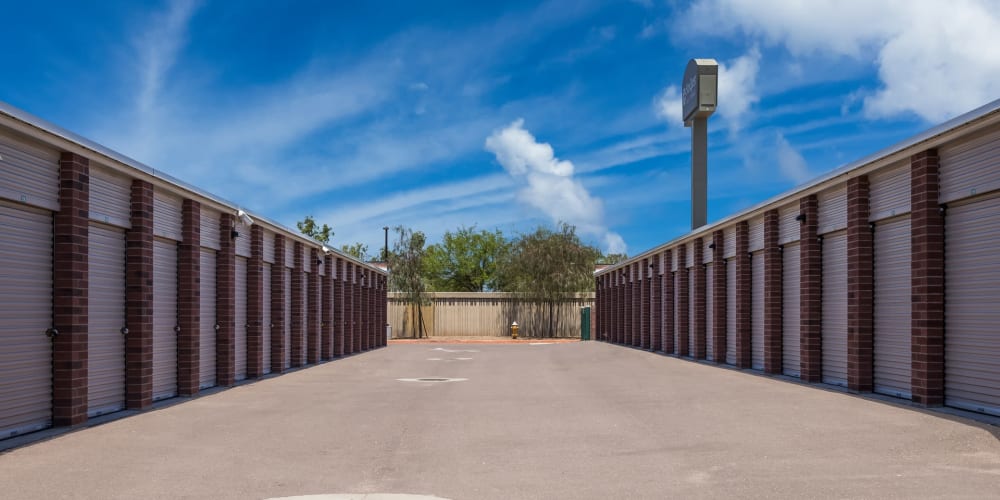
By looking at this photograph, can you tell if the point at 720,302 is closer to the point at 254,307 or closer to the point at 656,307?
the point at 656,307

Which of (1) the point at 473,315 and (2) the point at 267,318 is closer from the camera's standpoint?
(2) the point at 267,318

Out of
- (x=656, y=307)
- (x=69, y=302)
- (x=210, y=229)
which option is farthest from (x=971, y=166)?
(x=656, y=307)

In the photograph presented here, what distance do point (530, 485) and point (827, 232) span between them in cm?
1124

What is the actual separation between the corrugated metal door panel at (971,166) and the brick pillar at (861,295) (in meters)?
2.31

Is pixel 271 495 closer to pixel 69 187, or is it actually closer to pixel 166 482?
pixel 166 482

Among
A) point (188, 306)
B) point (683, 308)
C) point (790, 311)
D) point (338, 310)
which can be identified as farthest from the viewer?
point (338, 310)

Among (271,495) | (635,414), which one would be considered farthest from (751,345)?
(271,495)

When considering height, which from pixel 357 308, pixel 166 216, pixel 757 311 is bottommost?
pixel 357 308

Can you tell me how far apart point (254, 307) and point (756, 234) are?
12.5 metres

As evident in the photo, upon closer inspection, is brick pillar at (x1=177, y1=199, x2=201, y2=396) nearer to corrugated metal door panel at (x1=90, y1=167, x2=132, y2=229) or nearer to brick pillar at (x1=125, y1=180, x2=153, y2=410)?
brick pillar at (x1=125, y1=180, x2=153, y2=410)

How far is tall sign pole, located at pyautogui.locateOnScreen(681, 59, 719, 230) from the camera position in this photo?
35219 millimetres

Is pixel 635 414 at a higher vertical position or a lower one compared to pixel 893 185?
lower

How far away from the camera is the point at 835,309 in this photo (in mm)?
15602

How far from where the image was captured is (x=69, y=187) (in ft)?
34.3
